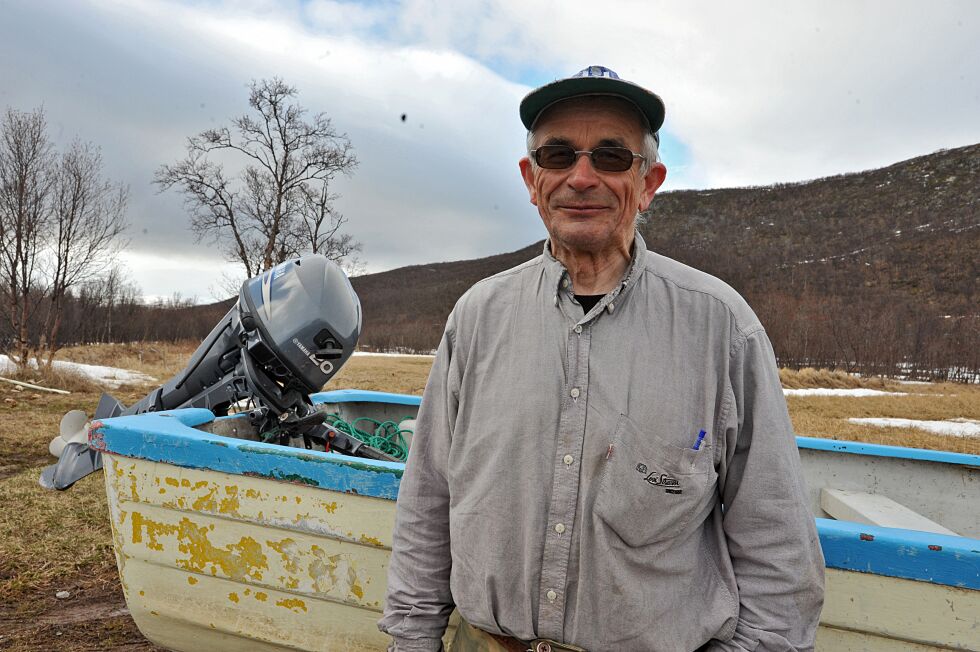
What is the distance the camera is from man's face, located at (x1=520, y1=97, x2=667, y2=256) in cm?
133

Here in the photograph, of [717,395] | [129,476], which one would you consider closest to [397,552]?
[717,395]

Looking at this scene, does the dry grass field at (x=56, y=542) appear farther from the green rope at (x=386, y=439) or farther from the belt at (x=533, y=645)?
the belt at (x=533, y=645)

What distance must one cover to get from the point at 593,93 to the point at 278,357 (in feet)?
7.80

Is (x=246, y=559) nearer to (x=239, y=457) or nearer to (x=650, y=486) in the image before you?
(x=239, y=457)

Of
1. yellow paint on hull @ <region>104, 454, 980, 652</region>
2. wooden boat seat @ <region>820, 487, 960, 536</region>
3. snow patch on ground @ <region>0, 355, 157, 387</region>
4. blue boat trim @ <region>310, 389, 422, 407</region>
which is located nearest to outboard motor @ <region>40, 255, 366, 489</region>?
yellow paint on hull @ <region>104, 454, 980, 652</region>

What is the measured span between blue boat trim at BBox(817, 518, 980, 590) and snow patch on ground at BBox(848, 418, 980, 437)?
856 centimetres

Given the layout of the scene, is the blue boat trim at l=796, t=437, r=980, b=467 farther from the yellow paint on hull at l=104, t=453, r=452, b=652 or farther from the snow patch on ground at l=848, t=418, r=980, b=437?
the snow patch on ground at l=848, t=418, r=980, b=437

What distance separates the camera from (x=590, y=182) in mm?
1322

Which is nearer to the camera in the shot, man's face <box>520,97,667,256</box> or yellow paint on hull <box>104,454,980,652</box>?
man's face <box>520,97,667,256</box>

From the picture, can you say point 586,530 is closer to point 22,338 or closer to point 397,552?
point 397,552

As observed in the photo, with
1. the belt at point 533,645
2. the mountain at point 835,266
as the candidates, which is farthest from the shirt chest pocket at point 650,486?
the mountain at point 835,266

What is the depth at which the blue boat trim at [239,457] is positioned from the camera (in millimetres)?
2254

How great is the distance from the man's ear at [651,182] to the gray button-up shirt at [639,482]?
0.56 feet

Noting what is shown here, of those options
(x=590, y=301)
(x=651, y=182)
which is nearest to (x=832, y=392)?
(x=651, y=182)
